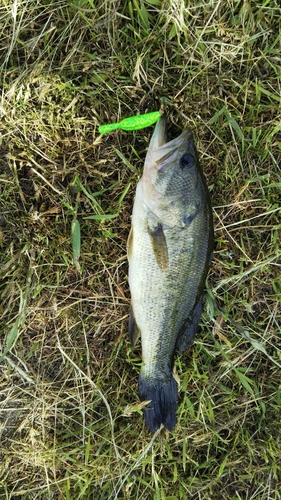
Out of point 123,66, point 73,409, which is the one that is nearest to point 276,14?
point 123,66

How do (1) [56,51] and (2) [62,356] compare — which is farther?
(2) [62,356]

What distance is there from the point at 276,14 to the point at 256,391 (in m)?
2.55

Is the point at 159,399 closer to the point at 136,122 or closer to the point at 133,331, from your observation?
the point at 133,331

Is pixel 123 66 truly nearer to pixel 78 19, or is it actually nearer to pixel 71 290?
pixel 78 19

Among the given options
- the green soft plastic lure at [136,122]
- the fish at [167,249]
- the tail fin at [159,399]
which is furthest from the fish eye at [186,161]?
the tail fin at [159,399]

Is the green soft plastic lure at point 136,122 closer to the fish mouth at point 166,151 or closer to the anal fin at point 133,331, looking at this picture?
the fish mouth at point 166,151

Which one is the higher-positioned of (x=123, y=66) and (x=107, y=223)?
(x=123, y=66)

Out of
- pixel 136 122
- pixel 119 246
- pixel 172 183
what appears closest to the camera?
pixel 172 183

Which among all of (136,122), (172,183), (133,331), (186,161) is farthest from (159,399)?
(136,122)

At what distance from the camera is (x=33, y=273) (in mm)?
2492

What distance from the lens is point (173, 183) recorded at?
2123 mm

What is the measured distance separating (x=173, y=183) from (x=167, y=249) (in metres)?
0.37

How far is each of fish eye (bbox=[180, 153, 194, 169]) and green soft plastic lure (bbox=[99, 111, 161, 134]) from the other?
14.1 inches

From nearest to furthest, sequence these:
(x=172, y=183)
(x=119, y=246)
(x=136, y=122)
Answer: (x=172, y=183), (x=136, y=122), (x=119, y=246)
